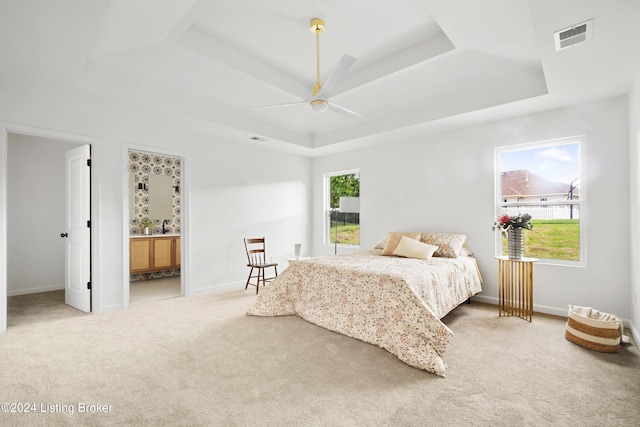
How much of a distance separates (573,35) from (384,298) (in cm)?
241

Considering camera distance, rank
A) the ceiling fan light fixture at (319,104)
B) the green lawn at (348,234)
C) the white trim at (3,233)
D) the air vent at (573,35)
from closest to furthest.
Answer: the air vent at (573,35), the ceiling fan light fixture at (319,104), the white trim at (3,233), the green lawn at (348,234)

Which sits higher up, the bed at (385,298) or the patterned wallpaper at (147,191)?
the patterned wallpaper at (147,191)

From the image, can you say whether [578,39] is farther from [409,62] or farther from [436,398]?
[436,398]

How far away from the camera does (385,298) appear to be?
2758 mm

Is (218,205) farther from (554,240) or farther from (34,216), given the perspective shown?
(554,240)

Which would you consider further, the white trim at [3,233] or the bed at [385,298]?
the white trim at [3,233]

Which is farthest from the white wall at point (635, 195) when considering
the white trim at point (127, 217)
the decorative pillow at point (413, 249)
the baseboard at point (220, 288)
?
the white trim at point (127, 217)

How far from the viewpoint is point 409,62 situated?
129 inches

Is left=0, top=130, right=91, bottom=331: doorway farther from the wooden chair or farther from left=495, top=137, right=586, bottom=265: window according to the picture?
left=495, top=137, right=586, bottom=265: window

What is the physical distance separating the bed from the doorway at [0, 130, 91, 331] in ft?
12.5

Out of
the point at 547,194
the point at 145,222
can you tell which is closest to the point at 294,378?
the point at 547,194

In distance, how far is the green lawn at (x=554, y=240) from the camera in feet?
11.9

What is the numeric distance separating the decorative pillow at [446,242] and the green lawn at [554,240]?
0.78 metres

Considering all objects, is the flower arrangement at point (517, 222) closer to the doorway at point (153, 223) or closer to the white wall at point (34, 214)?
the doorway at point (153, 223)
